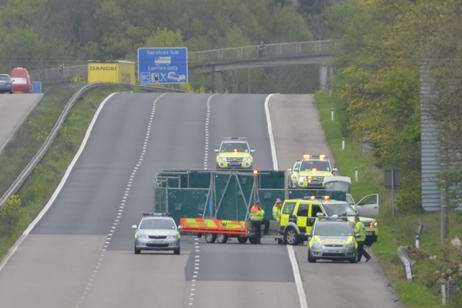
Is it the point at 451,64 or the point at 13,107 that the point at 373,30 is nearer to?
the point at 13,107

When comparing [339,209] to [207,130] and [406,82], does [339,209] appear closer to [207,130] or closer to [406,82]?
[406,82]

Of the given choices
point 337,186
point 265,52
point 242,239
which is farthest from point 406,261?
point 265,52

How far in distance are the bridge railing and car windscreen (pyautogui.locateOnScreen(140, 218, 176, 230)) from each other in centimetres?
6636

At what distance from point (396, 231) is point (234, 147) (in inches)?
688

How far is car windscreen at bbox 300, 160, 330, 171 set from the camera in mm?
63969

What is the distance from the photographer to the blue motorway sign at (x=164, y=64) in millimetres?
101812

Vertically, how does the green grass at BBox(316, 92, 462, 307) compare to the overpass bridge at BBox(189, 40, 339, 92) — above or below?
below

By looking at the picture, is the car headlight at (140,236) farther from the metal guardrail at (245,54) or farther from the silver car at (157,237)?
the metal guardrail at (245,54)

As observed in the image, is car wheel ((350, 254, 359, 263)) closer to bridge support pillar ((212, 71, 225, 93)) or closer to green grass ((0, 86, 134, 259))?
green grass ((0, 86, 134, 259))

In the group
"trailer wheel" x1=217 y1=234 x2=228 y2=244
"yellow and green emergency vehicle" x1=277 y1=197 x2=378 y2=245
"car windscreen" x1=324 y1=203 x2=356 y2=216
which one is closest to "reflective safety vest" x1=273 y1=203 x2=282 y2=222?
"yellow and green emergency vehicle" x1=277 y1=197 x2=378 y2=245

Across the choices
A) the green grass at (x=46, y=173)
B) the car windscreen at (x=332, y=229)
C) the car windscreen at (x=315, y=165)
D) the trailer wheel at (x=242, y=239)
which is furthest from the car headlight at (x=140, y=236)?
the car windscreen at (x=315, y=165)

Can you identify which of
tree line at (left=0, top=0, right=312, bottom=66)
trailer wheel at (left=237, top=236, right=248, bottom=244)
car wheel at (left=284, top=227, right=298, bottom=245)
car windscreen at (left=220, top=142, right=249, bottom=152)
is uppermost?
tree line at (left=0, top=0, right=312, bottom=66)

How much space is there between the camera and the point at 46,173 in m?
66.6

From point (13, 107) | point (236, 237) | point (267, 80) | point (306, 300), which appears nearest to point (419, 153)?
point (236, 237)
